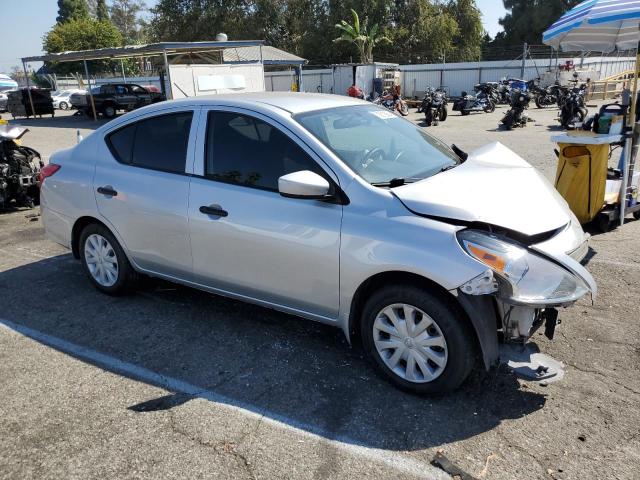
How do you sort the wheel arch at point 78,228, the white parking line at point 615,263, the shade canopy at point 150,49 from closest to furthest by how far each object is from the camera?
the wheel arch at point 78,228, the white parking line at point 615,263, the shade canopy at point 150,49

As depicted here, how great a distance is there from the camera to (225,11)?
48469 millimetres

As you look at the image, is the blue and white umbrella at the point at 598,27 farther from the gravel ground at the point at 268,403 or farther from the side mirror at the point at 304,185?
the side mirror at the point at 304,185

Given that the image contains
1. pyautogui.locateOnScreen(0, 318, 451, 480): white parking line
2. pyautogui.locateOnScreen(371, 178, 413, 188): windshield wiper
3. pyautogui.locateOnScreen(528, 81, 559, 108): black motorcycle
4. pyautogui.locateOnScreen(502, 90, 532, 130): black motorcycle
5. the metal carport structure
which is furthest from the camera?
pyautogui.locateOnScreen(528, 81, 559, 108): black motorcycle

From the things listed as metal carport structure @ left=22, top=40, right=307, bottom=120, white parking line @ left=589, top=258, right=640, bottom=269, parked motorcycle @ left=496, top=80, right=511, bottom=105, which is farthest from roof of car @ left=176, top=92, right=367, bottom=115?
parked motorcycle @ left=496, top=80, right=511, bottom=105

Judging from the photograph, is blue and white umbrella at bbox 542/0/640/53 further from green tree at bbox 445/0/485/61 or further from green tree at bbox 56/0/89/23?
green tree at bbox 56/0/89/23

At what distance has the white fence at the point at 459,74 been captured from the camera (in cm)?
3095

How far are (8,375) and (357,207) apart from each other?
8.62 ft

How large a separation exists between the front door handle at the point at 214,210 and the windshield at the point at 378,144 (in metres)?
0.81

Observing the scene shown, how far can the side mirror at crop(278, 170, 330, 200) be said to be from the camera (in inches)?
123

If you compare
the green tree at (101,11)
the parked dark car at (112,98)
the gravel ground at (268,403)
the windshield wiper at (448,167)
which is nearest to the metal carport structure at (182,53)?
the parked dark car at (112,98)

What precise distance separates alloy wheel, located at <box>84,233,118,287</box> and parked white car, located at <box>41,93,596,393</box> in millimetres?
25

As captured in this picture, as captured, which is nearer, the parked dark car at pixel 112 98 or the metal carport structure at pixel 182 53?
the metal carport structure at pixel 182 53

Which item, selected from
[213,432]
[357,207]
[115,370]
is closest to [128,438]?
[213,432]

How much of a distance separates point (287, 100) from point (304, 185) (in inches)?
43.3
